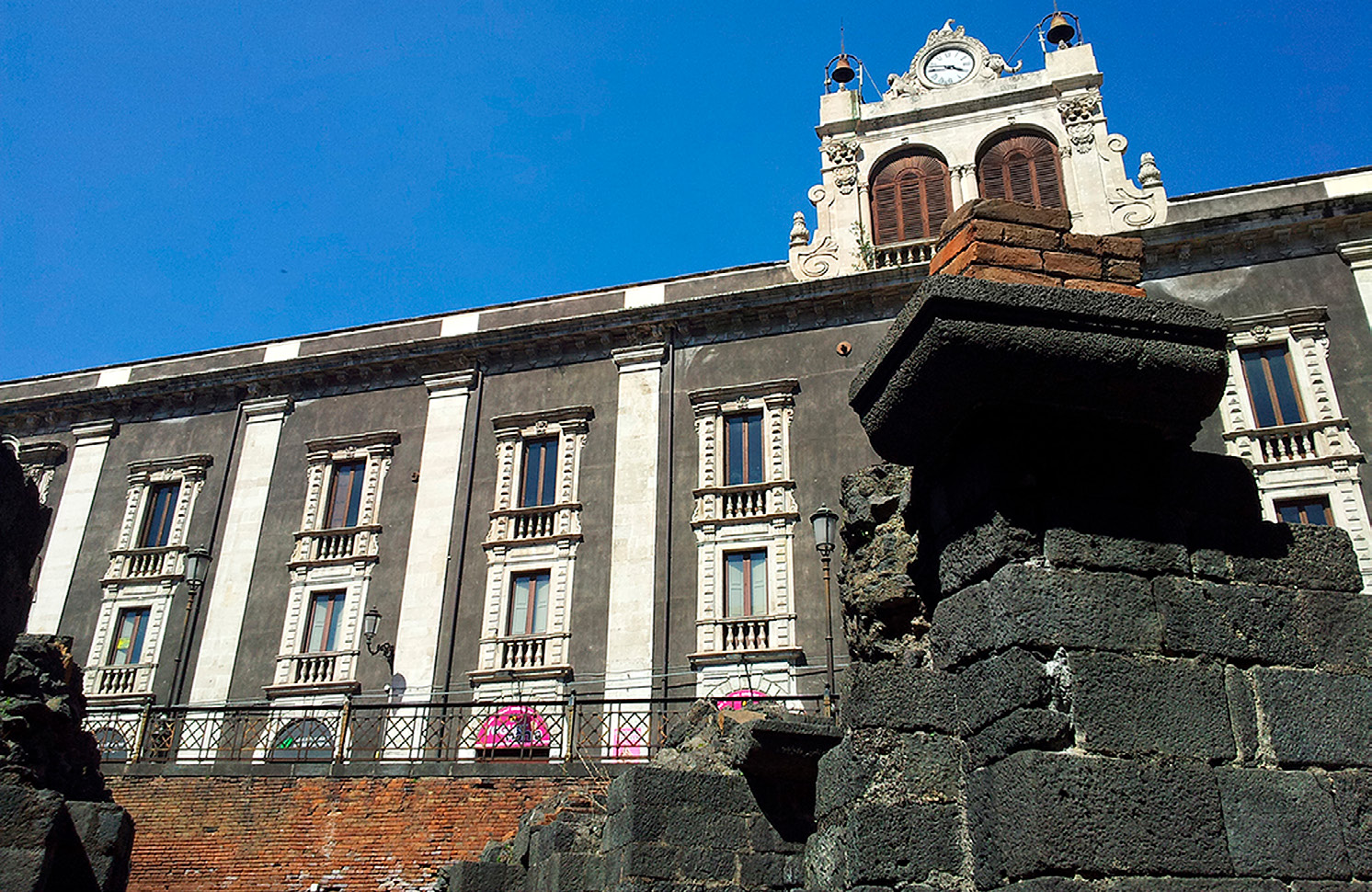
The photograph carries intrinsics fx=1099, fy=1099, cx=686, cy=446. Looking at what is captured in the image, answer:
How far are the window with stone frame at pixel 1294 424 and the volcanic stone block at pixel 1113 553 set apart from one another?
Answer: 17159mm

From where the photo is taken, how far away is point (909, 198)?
80.2 ft

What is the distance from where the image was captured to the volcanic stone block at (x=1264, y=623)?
3.40m

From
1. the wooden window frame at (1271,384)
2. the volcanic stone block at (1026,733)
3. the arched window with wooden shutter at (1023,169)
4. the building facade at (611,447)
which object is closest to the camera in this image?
the volcanic stone block at (1026,733)

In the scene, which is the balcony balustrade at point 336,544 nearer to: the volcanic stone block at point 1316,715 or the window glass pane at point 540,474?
the window glass pane at point 540,474

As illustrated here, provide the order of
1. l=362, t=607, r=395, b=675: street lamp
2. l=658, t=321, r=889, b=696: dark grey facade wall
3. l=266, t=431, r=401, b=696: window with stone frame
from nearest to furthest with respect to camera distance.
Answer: l=658, t=321, r=889, b=696: dark grey facade wall, l=362, t=607, r=395, b=675: street lamp, l=266, t=431, r=401, b=696: window with stone frame

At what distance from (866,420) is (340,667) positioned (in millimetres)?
20519

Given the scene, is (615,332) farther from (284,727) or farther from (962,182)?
(284,727)

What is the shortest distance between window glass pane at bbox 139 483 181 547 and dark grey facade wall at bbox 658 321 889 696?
12.3m

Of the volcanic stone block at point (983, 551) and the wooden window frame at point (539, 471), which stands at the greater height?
the wooden window frame at point (539, 471)

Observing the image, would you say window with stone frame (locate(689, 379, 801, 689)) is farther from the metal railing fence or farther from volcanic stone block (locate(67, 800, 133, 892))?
volcanic stone block (locate(67, 800, 133, 892))

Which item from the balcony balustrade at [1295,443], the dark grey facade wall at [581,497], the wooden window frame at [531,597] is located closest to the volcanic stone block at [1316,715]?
the balcony balustrade at [1295,443]

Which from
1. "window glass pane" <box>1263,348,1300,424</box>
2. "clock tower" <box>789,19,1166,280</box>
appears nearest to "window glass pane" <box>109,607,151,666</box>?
"clock tower" <box>789,19,1166,280</box>

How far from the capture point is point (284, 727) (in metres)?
21.7

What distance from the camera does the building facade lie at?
20453 mm
